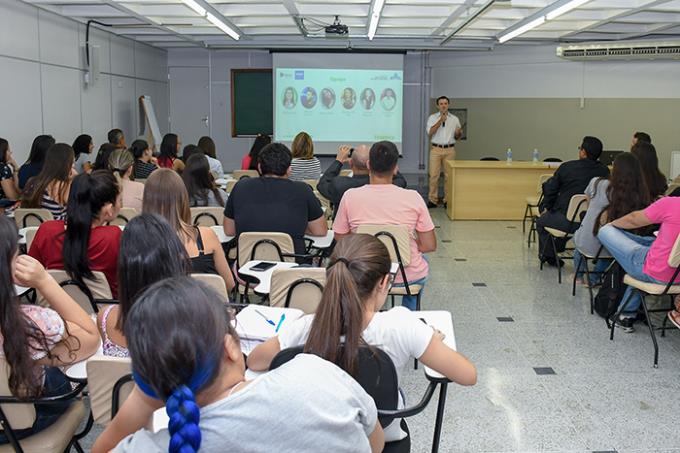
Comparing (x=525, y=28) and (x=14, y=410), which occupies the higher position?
(x=525, y=28)

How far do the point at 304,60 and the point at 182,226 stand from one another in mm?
9060

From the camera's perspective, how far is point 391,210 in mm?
4266

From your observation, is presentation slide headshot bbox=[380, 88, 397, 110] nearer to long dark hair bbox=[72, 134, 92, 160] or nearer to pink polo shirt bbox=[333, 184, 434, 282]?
long dark hair bbox=[72, 134, 92, 160]

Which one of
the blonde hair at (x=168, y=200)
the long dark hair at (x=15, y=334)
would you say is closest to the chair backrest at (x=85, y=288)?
the blonde hair at (x=168, y=200)

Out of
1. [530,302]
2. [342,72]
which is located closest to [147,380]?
[530,302]

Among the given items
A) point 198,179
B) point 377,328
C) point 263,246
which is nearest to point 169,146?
point 198,179

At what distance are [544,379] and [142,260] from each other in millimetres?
2638

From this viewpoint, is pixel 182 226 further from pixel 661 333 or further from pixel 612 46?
pixel 612 46

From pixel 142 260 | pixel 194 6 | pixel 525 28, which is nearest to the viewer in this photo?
pixel 142 260

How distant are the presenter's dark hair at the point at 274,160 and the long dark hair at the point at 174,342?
3.24m

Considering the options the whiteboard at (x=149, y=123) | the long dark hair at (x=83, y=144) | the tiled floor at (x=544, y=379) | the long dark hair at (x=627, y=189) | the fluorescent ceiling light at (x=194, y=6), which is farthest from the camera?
the whiteboard at (x=149, y=123)

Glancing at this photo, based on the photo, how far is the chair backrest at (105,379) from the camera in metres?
2.10

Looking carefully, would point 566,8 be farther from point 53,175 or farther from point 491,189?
point 53,175

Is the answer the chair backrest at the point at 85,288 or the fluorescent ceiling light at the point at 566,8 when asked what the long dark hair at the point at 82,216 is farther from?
the fluorescent ceiling light at the point at 566,8
